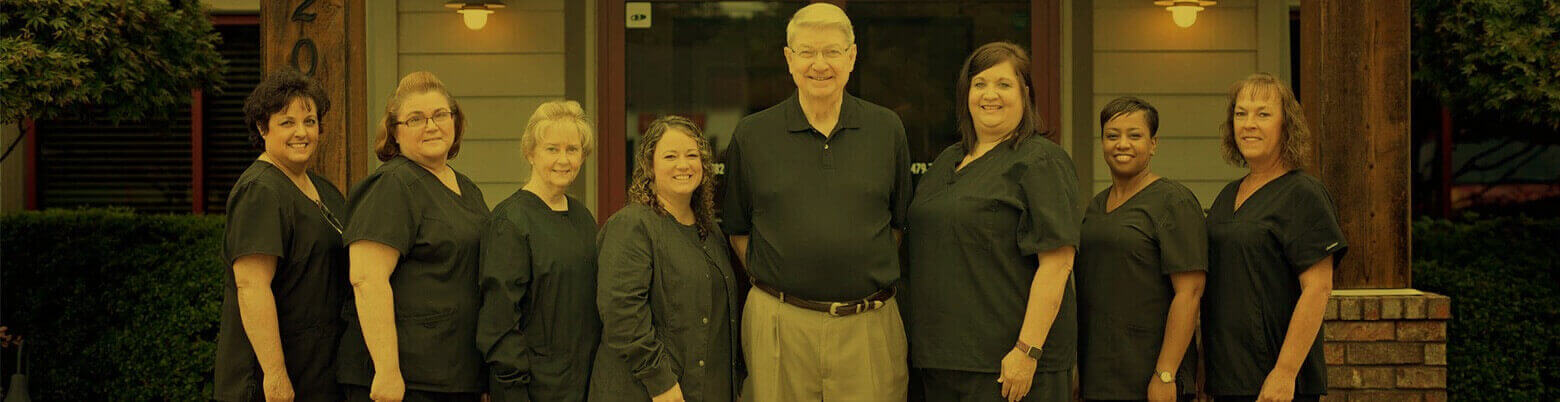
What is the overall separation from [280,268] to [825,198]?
1.63 meters

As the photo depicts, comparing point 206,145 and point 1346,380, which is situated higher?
point 206,145

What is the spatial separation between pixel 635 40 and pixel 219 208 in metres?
2.79

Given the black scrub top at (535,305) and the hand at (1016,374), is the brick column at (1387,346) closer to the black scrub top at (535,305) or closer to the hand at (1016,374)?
the hand at (1016,374)

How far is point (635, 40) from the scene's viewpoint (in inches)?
279

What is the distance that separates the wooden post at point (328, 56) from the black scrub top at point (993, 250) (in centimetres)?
233

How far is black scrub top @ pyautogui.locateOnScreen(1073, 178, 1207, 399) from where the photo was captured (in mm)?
4156

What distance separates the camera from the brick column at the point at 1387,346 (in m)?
5.15

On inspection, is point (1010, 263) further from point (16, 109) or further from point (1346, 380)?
point (16, 109)

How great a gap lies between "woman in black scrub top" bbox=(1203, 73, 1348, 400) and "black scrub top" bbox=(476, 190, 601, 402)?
6.29 feet

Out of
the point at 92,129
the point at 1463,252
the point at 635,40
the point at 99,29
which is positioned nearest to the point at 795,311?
the point at 635,40

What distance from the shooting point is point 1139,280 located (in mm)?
4164

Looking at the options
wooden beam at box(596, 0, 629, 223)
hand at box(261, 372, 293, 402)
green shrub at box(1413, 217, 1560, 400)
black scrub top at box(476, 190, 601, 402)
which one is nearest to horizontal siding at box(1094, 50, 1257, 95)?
green shrub at box(1413, 217, 1560, 400)

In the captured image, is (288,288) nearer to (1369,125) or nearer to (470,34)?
(470,34)

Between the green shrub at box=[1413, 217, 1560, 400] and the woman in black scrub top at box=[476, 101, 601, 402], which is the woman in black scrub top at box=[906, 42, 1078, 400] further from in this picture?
the green shrub at box=[1413, 217, 1560, 400]
